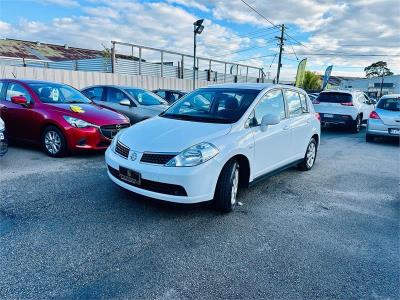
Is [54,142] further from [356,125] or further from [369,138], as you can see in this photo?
[356,125]

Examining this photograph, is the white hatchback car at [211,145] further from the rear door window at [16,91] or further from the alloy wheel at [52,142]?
the rear door window at [16,91]

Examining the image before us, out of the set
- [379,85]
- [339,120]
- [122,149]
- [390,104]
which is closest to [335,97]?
[339,120]

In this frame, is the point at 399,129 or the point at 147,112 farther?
the point at 399,129

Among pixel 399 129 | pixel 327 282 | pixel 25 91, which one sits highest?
pixel 25 91

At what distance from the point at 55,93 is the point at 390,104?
31.8 ft

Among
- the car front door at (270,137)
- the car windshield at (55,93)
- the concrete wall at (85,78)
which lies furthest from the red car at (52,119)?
the concrete wall at (85,78)

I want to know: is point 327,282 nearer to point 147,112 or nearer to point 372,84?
point 147,112

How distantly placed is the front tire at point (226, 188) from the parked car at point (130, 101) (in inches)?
205

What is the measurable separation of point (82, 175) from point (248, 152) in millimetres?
2853

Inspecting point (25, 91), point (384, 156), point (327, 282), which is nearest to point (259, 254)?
point (327, 282)

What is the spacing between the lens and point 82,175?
5.31 m

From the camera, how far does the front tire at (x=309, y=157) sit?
20.7 feet

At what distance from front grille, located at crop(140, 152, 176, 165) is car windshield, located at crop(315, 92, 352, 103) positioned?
11.0 meters

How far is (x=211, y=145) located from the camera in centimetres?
368
